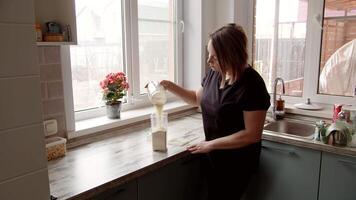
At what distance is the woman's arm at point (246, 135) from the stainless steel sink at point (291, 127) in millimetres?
682

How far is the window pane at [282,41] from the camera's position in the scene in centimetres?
255

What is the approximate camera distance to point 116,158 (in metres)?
1.64

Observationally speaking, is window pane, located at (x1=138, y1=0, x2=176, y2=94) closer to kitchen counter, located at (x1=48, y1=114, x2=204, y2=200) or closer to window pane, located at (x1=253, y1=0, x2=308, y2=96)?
kitchen counter, located at (x1=48, y1=114, x2=204, y2=200)

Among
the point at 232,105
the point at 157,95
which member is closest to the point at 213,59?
the point at 232,105

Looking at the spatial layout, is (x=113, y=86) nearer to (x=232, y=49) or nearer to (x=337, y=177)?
(x=232, y=49)

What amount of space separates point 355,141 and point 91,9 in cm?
172

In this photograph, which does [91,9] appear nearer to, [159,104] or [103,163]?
[159,104]

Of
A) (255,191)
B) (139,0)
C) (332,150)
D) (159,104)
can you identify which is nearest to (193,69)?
(139,0)

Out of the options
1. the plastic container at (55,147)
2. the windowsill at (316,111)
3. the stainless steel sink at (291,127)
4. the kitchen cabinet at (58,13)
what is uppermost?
the kitchen cabinet at (58,13)

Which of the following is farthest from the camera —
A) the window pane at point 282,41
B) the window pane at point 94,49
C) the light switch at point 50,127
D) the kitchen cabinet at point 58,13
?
the window pane at point 282,41

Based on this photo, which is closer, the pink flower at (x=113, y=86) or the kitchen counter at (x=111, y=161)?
the kitchen counter at (x=111, y=161)

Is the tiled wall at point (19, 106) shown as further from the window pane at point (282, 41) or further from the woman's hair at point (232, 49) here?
the window pane at point (282, 41)

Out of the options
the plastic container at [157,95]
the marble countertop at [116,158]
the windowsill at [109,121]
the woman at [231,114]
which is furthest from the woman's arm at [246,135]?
the windowsill at [109,121]

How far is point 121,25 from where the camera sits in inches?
88.6
